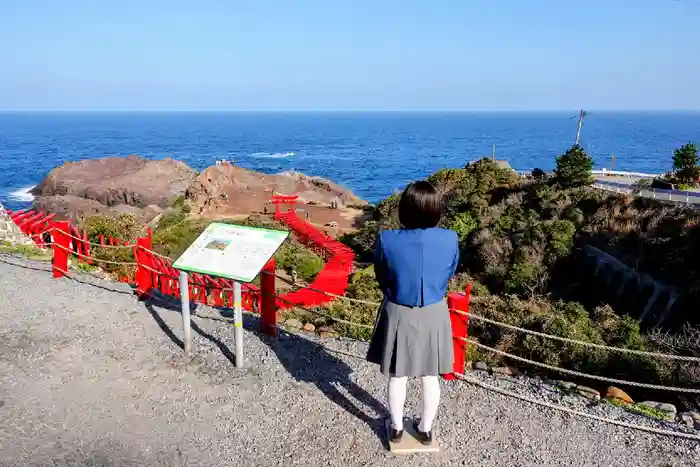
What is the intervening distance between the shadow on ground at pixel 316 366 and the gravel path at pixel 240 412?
2 cm

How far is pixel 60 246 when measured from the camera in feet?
30.4

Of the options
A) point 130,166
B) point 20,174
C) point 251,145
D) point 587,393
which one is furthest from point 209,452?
point 251,145

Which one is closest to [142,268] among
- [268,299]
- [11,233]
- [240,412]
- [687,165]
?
[268,299]

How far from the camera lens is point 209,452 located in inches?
176

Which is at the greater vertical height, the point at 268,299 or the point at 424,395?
the point at 424,395

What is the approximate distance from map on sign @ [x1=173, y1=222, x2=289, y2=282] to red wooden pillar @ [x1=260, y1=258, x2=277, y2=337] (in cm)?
80

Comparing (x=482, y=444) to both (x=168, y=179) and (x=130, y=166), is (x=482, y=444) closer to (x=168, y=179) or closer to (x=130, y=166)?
(x=168, y=179)

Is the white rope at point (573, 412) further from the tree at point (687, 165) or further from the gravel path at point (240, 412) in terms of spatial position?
the tree at point (687, 165)

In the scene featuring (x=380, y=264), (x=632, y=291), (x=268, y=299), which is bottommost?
(x=632, y=291)

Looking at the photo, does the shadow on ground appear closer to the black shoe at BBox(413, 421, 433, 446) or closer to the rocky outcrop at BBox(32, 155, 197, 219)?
the black shoe at BBox(413, 421, 433, 446)

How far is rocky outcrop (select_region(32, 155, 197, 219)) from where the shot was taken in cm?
3550

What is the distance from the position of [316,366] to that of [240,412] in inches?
47.6

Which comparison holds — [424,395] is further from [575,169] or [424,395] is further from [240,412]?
[575,169]

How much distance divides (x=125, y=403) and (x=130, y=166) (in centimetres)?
5062
